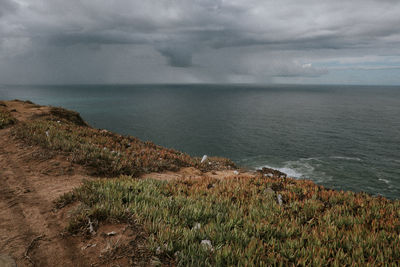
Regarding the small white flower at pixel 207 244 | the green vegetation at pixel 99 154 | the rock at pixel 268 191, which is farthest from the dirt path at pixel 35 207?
the rock at pixel 268 191

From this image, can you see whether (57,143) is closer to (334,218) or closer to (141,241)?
(141,241)

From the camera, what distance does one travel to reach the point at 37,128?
14695 mm

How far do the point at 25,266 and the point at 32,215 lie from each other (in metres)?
2.21

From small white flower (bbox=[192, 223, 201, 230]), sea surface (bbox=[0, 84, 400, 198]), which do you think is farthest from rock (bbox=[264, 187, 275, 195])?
sea surface (bbox=[0, 84, 400, 198])

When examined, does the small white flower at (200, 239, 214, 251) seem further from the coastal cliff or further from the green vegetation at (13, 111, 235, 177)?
the green vegetation at (13, 111, 235, 177)

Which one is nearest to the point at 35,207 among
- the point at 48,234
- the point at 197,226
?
the point at 48,234

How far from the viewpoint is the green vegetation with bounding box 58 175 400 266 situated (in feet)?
15.0

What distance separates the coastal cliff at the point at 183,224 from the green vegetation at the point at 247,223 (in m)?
0.02

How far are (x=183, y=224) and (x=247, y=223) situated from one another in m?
1.56

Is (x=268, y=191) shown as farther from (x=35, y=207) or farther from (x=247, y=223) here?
(x=35, y=207)

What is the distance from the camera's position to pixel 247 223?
5793 mm

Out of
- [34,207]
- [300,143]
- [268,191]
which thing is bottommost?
[300,143]

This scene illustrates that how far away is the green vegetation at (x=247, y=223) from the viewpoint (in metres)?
4.57

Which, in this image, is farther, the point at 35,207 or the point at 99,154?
the point at 99,154
